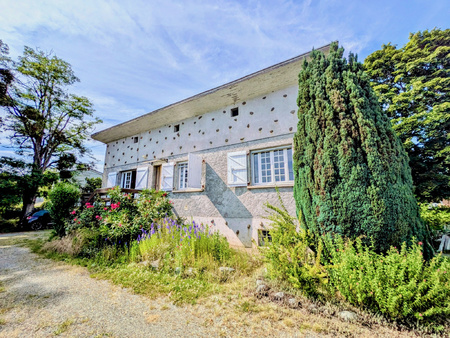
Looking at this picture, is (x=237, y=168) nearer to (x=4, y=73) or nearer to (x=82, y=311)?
(x=82, y=311)

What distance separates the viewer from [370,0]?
165 inches

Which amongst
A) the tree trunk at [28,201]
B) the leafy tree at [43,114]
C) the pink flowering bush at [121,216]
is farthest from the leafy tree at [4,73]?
the pink flowering bush at [121,216]

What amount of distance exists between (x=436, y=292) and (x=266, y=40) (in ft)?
18.7

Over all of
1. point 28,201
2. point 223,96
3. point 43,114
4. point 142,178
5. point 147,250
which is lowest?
point 147,250

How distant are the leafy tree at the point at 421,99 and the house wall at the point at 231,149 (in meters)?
5.79

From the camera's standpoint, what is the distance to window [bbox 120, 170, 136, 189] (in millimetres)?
10716

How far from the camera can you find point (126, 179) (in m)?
10.8

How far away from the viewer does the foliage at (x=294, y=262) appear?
2.84 m

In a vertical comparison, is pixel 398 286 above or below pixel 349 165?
below

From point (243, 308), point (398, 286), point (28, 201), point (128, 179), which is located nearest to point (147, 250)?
point (243, 308)

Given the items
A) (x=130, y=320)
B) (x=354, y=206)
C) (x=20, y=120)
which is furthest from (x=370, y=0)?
Result: (x=20, y=120)

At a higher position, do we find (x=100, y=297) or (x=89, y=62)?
(x=89, y=62)

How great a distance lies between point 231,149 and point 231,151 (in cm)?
9

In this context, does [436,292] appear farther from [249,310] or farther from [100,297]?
[100,297]
